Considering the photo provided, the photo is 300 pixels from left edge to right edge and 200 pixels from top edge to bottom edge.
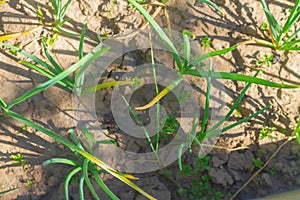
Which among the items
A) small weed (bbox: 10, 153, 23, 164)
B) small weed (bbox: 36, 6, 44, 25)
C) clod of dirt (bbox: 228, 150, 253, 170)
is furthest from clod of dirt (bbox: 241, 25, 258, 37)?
small weed (bbox: 10, 153, 23, 164)

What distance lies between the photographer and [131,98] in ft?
5.27

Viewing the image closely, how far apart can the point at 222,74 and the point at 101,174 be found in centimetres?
60

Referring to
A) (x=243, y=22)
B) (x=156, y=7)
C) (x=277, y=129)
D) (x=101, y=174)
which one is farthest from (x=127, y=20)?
(x=277, y=129)

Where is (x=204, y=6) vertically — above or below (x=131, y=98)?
above

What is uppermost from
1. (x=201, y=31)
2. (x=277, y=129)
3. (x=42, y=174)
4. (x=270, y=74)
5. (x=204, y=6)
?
(x=204, y=6)

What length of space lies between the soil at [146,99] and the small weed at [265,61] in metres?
0.02

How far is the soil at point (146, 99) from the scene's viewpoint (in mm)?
1546

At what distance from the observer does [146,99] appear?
1610 mm

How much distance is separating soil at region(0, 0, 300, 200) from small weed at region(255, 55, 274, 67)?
2 cm

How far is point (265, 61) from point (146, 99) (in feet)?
1.72

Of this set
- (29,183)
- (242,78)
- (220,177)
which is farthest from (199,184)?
(29,183)

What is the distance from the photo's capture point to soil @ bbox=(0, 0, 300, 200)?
1546 millimetres

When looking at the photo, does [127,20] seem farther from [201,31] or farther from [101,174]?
[101,174]

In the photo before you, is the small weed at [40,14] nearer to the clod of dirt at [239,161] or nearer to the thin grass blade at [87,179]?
the thin grass blade at [87,179]
